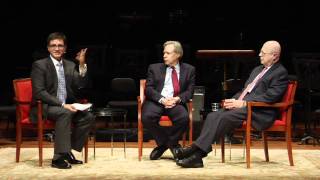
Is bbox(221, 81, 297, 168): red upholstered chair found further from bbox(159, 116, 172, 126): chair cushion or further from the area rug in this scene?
bbox(159, 116, 172, 126): chair cushion

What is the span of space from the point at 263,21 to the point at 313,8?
0.87 meters

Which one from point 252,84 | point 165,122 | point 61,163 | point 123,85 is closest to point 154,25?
point 123,85

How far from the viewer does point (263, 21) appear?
34.4 feet

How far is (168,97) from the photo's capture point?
240 inches

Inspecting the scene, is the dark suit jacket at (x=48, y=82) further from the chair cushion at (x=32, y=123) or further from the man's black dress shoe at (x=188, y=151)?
the man's black dress shoe at (x=188, y=151)

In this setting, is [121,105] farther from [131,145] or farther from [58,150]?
[58,150]

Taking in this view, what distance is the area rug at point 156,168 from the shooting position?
509 centimetres

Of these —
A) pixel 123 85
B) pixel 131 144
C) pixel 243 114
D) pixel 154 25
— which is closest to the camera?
pixel 243 114

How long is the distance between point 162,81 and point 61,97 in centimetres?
102

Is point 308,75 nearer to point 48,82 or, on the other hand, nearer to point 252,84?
point 252,84

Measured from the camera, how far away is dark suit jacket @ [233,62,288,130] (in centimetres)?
559

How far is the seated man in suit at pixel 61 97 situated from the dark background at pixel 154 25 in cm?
419

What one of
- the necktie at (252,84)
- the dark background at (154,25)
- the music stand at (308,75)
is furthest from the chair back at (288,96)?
the dark background at (154,25)

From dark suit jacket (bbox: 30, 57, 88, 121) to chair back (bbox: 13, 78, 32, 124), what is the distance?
13 centimetres
